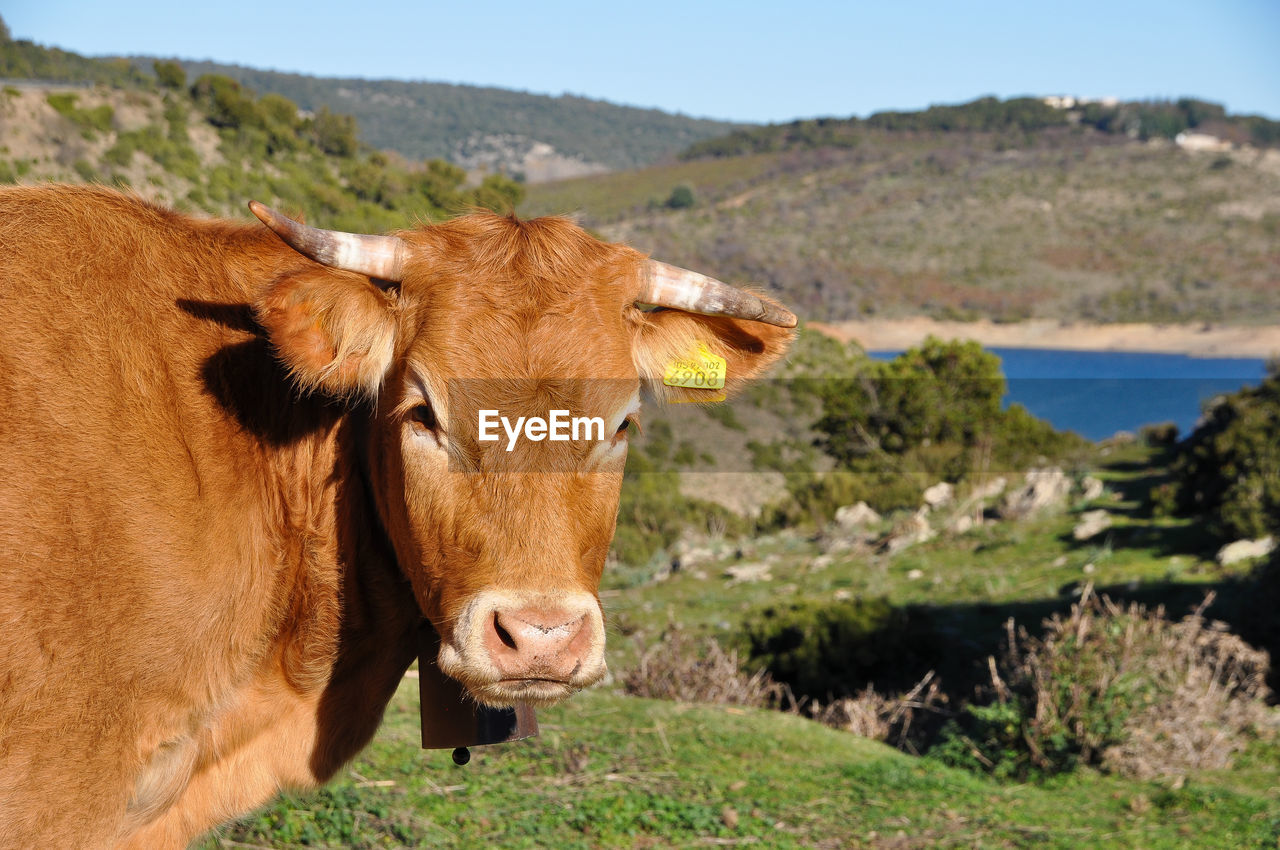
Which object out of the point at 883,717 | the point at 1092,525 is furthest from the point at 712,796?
the point at 1092,525

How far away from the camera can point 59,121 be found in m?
36.5

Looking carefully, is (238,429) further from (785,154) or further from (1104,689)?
(785,154)

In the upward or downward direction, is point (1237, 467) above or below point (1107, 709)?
above

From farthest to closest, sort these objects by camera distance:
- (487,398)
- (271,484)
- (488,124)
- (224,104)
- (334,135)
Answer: (488,124) → (334,135) → (224,104) → (271,484) → (487,398)

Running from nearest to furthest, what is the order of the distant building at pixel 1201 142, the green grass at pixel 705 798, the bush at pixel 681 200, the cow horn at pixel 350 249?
the cow horn at pixel 350 249
the green grass at pixel 705 798
the bush at pixel 681 200
the distant building at pixel 1201 142

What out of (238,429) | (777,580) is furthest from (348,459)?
(777,580)

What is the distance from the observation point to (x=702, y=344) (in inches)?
138

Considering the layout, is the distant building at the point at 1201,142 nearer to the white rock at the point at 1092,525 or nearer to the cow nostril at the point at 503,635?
the white rock at the point at 1092,525

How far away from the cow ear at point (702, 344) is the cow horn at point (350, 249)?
0.80 meters

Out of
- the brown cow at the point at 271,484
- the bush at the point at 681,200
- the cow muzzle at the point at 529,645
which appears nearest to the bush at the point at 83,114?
the brown cow at the point at 271,484

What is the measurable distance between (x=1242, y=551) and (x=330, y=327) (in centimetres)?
1351

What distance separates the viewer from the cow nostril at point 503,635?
8.80 ft

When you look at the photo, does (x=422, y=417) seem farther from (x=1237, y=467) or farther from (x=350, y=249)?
(x=1237, y=467)

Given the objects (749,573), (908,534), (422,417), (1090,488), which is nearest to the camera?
(422,417)
